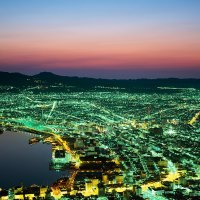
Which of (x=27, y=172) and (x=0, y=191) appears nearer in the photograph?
(x=0, y=191)

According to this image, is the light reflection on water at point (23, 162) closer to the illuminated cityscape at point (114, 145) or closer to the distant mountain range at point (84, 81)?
the illuminated cityscape at point (114, 145)

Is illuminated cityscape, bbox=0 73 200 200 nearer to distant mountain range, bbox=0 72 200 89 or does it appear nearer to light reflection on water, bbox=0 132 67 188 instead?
light reflection on water, bbox=0 132 67 188

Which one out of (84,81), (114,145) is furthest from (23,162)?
(84,81)

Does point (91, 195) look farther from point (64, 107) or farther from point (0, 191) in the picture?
point (64, 107)

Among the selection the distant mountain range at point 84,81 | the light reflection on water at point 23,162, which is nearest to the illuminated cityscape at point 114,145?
the light reflection on water at point 23,162

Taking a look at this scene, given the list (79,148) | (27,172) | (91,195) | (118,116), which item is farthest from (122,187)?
(118,116)

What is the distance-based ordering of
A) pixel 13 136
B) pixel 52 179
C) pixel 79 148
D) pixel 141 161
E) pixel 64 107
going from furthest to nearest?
1. pixel 64 107
2. pixel 13 136
3. pixel 79 148
4. pixel 141 161
5. pixel 52 179
